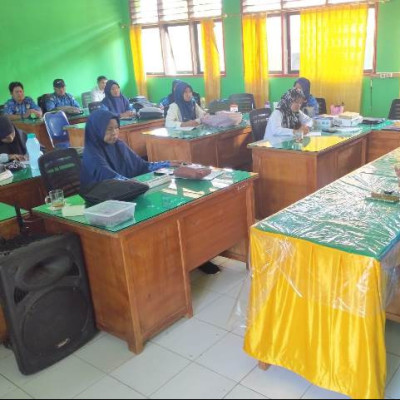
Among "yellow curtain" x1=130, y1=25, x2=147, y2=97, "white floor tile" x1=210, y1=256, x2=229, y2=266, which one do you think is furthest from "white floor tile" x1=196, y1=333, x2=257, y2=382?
"yellow curtain" x1=130, y1=25, x2=147, y2=97

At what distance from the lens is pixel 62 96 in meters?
6.95

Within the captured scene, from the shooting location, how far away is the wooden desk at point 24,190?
3344 mm

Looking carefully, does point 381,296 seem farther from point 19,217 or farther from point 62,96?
point 62,96

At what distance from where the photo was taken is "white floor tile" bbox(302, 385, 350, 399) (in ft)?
6.25

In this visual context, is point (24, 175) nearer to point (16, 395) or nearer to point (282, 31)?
point (16, 395)

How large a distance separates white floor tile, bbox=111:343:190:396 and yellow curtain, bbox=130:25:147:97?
6992 mm

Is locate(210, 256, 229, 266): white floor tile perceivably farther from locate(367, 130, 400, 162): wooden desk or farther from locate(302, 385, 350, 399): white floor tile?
locate(367, 130, 400, 162): wooden desk

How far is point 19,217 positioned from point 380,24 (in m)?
5.17

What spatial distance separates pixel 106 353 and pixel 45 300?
0.46 m

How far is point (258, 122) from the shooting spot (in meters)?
4.41

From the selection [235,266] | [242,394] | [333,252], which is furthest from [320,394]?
[235,266]

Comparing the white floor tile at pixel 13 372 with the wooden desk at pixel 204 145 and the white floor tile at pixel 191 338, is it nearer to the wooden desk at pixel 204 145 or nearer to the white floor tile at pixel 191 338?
the white floor tile at pixel 191 338

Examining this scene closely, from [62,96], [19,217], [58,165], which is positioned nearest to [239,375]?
[19,217]

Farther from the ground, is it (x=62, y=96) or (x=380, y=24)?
(x=380, y=24)
